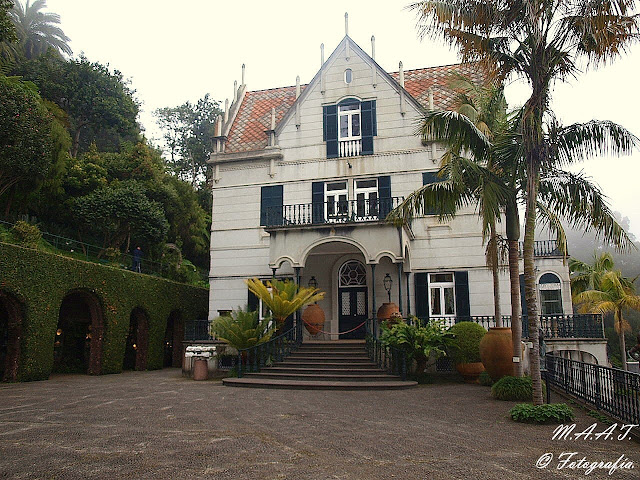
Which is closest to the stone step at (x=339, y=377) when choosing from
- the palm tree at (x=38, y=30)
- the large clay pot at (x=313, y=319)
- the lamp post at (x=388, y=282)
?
the large clay pot at (x=313, y=319)

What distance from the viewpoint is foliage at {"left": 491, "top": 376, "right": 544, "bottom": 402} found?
33.4 feet

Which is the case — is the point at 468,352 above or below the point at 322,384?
above

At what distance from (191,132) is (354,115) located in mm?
22583

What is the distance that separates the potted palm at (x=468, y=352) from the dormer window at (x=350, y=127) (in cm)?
788

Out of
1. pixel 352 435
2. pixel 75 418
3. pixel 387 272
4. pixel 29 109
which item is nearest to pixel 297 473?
pixel 352 435

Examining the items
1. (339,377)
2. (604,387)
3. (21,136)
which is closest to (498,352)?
(604,387)

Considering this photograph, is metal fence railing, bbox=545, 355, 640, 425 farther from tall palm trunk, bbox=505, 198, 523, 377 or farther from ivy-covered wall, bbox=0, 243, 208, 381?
ivy-covered wall, bbox=0, 243, 208, 381

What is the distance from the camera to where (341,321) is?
17.9m

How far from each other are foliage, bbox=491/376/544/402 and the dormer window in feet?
34.5

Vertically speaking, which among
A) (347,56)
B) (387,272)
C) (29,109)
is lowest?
(387,272)

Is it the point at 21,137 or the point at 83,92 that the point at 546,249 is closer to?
the point at 21,137

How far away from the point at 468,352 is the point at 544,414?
5.49 m

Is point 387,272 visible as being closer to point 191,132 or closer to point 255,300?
point 255,300

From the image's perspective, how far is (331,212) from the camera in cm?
1808
